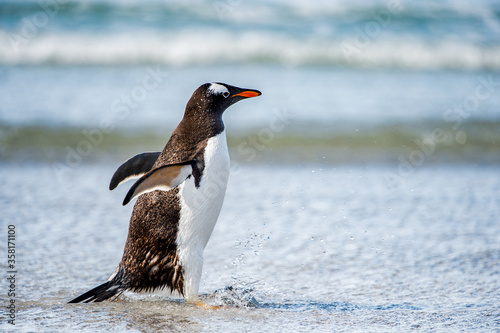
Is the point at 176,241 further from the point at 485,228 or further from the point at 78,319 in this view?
the point at 485,228

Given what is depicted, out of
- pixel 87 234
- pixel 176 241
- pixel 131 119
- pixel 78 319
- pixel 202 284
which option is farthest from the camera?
pixel 131 119

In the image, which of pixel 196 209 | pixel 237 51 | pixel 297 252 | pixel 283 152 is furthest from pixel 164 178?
pixel 237 51

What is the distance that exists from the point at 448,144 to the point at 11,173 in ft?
13.9

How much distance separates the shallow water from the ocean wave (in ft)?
18.3

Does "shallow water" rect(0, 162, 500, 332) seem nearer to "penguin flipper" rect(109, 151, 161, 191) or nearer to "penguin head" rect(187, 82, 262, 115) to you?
"penguin flipper" rect(109, 151, 161, 191)

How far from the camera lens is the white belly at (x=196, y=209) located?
2854mm

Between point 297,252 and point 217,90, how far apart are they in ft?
3.53

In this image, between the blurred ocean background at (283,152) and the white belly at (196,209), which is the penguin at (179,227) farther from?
the blurred ocean background at (283,152)

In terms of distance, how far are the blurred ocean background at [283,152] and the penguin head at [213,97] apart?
84cm

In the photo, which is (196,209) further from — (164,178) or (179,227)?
(164,178)

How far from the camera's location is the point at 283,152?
6340mm

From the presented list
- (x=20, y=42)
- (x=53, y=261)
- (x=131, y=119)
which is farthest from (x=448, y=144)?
(x=20, y=42)

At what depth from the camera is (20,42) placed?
11.2m

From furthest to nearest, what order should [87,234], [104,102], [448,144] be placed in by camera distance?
[104,102] < [448,144] < [87,234]
